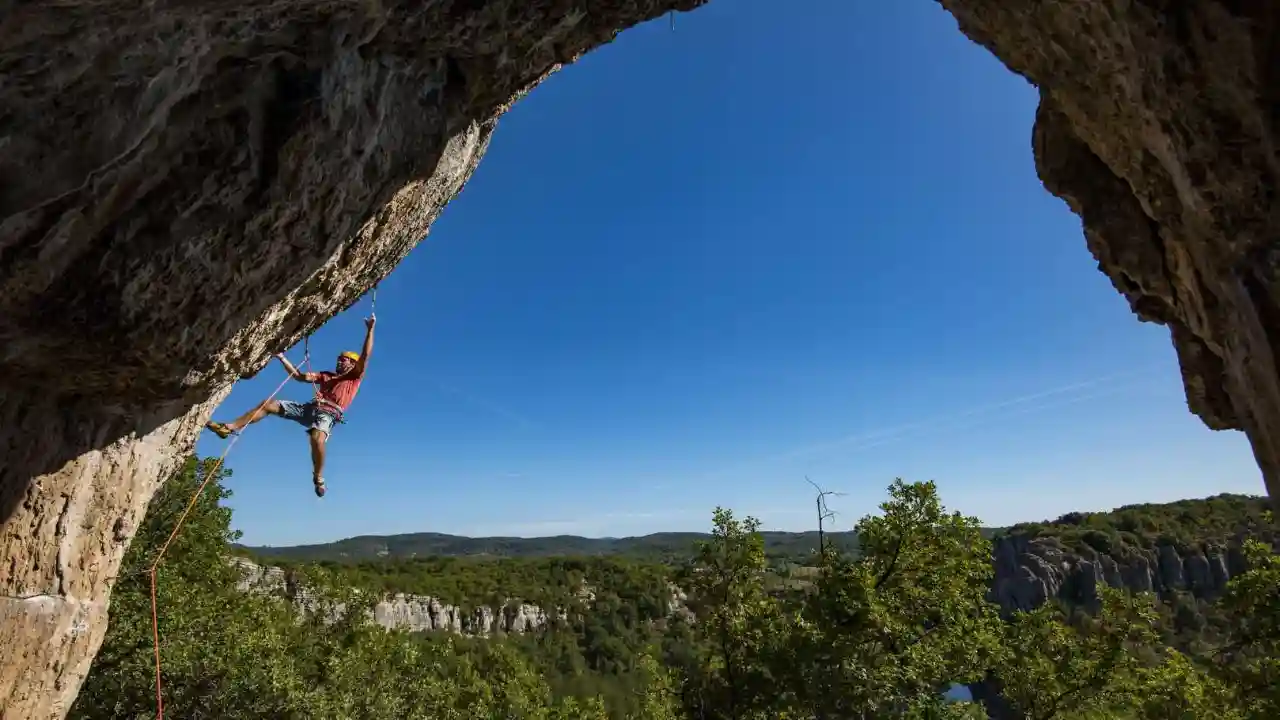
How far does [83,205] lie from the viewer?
16.2 ft

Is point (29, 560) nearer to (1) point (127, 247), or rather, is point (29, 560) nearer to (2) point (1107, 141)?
(1) point (127, 247)

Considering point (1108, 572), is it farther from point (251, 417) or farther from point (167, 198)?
point (167, 198)

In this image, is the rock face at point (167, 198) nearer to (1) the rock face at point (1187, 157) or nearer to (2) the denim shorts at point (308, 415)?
(2) the denim shorts at point (308, 415)

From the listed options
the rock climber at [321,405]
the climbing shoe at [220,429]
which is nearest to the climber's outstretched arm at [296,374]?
the rock climber at [321,405]

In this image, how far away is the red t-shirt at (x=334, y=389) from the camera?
10.9m

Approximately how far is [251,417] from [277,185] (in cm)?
621

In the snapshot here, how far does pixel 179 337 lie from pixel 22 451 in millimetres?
2527

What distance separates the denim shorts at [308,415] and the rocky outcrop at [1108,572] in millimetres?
78537

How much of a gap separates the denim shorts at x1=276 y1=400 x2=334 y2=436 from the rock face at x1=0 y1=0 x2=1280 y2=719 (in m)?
2.91

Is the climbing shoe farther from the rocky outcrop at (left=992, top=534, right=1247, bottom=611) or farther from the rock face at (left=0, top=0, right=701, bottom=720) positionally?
the rocky outcrop at (left=992, top=534, right=1247, bottom=611)

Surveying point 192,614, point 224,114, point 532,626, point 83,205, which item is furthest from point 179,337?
point 532,626

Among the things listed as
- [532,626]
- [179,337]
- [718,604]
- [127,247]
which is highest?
[127,247]

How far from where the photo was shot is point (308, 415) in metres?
10.8

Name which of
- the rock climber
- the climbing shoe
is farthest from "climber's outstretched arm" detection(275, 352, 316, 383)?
the climbing shoe
